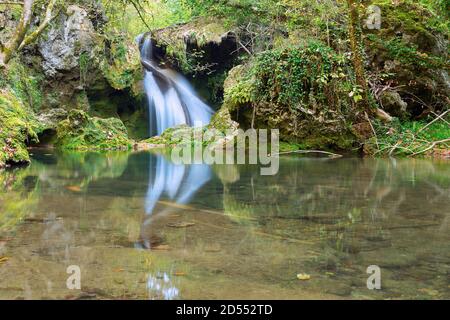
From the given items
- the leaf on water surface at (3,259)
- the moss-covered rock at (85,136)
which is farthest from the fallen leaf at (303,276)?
the moss-covered rock at (85,136)

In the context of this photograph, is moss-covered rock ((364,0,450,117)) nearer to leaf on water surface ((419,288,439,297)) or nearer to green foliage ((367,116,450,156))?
green foliage ((367,116,450,156))

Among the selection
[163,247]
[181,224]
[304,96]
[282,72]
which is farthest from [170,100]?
[163,247]

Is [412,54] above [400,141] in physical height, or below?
above

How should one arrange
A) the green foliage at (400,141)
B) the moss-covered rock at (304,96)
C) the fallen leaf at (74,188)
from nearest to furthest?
the fallen leaf at (74,188)
the green foliage at (400,141)
the moss-covered rock at (304,96)

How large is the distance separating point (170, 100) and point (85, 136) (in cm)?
599

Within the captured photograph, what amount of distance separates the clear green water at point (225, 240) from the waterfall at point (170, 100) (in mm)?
14898

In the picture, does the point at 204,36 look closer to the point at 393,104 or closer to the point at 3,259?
the point at 393,104

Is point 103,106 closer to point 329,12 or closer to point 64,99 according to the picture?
point 64,99

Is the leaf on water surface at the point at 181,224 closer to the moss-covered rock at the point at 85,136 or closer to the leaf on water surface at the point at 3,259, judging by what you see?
the leaf on water surface at the point at 3,259

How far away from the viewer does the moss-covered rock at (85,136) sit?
15502 mm

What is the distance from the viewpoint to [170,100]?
2105 cm

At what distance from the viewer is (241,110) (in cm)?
1271
